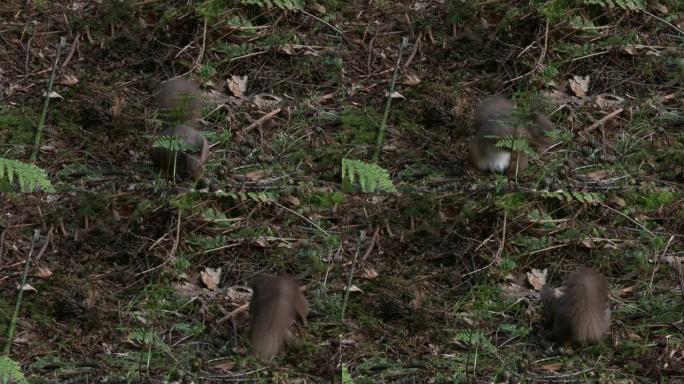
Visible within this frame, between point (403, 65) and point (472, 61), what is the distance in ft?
2.47

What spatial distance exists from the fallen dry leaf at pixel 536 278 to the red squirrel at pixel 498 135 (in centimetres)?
76

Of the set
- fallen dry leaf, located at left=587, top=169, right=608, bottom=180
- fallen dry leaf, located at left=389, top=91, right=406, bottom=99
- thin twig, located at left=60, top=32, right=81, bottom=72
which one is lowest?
fallen dry leaf, located at left=587, top=169, right=608, bottom=180

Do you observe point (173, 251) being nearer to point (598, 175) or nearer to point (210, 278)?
point (210, 278)

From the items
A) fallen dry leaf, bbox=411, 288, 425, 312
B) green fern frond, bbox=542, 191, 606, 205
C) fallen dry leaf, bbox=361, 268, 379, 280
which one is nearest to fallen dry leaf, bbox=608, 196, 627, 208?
green fern frond, bbox=542, 191, 606, 205

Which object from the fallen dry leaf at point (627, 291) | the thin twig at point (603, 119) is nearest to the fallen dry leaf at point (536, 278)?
the fallen dry leaf at point (627, 291)

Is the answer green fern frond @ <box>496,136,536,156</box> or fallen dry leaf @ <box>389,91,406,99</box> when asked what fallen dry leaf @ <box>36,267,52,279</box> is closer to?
fallen dry leaf @ <box>389,91,406,99</box>

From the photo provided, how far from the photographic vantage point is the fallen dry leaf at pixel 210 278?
252 inches

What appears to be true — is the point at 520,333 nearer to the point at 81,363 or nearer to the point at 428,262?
the point at 428,262

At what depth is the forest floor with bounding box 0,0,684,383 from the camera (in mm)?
5984

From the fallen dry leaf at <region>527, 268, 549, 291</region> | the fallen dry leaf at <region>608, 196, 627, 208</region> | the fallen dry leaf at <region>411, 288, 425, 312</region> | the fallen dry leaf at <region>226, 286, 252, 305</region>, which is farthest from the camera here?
the fallen dry leaf at <region>608, 196, 627, 208</region>

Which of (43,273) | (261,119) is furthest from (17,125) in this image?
(261,119)

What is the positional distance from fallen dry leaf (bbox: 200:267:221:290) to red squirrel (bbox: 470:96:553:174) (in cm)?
219

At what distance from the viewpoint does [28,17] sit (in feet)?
28.6

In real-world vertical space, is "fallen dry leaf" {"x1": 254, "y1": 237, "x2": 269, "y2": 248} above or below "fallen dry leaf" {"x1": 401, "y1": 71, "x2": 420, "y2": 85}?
below
